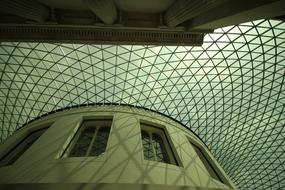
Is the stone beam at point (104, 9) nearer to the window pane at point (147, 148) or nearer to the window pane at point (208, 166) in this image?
the window pane at point (147, 148)

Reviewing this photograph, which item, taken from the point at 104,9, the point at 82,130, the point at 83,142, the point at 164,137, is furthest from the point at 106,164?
the point at 104,9

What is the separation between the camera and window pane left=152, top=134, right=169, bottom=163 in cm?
1861

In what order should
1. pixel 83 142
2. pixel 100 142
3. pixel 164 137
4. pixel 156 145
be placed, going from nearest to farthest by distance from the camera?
pixel 83 142
pixel 100 142
pixel 156 145
pixel 164 137

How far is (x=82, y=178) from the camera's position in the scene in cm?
1295

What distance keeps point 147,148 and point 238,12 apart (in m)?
12.6

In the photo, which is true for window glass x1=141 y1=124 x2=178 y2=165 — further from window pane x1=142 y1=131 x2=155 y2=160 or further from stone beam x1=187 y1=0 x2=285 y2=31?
stone beam x1=187 y1=0 x2=285 y2=31

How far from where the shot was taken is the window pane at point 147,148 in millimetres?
18686

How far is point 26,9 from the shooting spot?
42.4ft

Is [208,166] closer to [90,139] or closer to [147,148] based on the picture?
[147,148]

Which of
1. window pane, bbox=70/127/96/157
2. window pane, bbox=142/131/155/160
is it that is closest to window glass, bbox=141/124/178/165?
window pane, bbox=142/131/155/160

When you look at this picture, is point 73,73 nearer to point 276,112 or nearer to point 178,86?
point 178,86

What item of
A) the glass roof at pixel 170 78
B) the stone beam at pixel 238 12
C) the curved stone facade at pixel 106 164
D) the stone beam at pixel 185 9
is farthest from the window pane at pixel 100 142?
the stone beam at pixel 238 12

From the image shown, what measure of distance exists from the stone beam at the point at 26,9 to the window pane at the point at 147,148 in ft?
40.3

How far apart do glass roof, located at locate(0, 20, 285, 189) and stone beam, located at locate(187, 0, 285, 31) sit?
1319 centimetres
